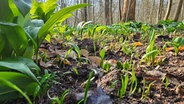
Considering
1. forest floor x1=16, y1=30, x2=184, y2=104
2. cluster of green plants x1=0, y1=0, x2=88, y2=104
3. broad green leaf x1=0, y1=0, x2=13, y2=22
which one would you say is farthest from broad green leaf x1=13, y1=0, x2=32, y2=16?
forest floor x1=16, y1=30, x2=184, y2=104

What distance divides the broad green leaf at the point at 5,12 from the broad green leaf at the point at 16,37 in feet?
0.17

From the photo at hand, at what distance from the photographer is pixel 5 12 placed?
110 centimetres

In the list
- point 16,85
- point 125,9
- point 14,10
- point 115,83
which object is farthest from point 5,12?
point 125,9

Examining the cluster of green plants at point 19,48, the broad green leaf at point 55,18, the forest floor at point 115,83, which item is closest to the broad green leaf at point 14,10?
the cluster of green plants at point 19,48

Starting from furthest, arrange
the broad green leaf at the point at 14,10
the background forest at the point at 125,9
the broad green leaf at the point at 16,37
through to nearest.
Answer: the background forest at the point at 125,9, the broad green leaf at the point at 14,10, the broad green leaf at the point at 16,37

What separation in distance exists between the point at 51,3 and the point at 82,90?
1105 mm

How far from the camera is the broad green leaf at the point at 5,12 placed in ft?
3.52

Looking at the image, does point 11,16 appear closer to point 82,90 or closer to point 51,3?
point 82,90

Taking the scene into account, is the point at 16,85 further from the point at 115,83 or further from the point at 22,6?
the point at 115,83

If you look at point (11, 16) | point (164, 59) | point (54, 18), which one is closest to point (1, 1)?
point (11, 16)

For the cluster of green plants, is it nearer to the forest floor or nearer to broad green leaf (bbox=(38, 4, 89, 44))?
broad green leaf (bbox=(38, 4, 89, 44))

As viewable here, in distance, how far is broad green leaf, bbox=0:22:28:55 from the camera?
42.1 inches

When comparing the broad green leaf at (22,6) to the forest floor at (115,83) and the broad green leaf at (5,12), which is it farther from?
the forest floor at (115,83)

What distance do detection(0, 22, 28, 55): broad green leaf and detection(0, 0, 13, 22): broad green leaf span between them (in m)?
0.05
